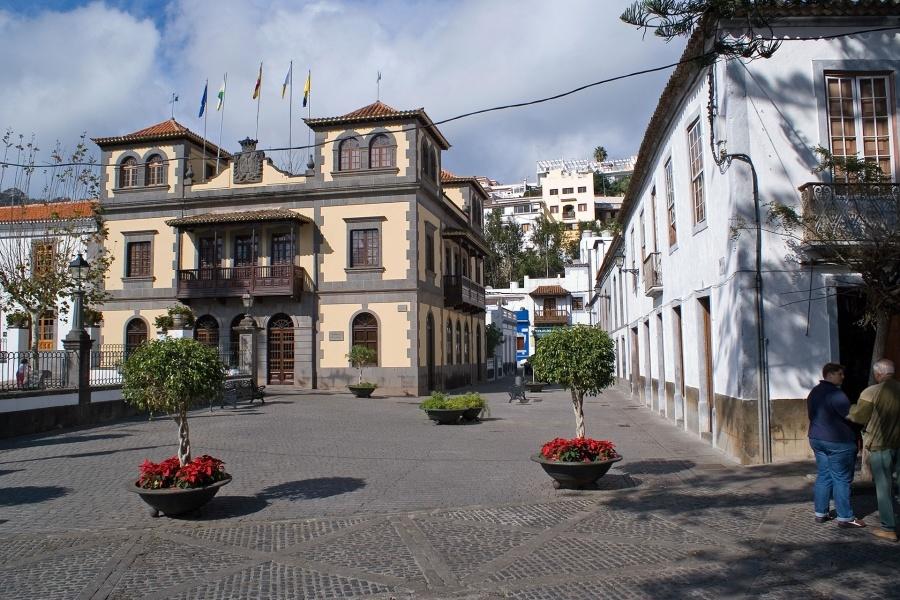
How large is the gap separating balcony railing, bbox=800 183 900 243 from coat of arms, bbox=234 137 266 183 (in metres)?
24.3

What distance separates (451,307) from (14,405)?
21.2m

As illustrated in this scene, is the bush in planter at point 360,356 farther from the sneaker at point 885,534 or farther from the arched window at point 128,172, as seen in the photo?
the sneaker at point 885,534

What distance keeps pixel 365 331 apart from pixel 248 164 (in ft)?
29.4

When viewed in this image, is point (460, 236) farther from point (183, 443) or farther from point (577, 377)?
point (183, 443)

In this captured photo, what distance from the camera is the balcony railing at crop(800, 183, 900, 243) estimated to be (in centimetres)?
957

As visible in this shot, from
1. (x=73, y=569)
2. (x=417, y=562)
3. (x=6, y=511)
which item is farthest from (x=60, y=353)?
(x=417, y=562)

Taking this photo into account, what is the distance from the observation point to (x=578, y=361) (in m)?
9.48

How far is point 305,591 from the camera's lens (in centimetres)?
551

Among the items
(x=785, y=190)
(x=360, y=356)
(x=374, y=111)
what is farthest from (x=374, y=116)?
(x=785, y=190)

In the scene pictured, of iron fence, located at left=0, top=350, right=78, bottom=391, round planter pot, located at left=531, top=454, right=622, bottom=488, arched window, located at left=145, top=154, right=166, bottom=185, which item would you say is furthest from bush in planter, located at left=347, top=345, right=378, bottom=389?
round planter pot, located at left=531, top=454, right=622, bottom=488

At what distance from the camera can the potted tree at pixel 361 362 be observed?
84.5ft

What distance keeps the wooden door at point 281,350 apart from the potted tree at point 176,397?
21316 millimetres

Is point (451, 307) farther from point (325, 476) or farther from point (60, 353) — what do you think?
point (325, 476)

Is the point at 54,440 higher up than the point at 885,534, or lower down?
higher up
